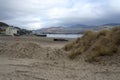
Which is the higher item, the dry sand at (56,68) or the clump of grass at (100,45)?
the clump of grass at (100,45)

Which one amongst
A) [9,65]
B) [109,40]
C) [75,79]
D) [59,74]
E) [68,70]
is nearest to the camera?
[75,79]

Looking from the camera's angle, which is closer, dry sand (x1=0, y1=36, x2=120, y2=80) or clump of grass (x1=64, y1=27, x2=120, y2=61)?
dry sand (x1=0, y1=36, x2=120, y2=80)

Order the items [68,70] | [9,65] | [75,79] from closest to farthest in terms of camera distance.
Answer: [75,79], [68,70], [9,65]

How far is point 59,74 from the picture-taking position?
10.3 metres

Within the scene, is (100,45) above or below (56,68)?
above

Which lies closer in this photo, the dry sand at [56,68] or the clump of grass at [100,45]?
the dry sand at [56,68]

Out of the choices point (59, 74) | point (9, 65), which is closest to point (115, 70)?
point (59, 74)

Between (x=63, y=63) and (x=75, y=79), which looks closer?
(x=75, y=79)

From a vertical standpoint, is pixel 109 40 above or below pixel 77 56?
above

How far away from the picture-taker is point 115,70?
10922mm

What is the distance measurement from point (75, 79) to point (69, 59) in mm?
5070

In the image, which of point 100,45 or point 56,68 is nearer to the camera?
point 56,68

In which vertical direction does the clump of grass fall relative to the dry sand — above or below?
above

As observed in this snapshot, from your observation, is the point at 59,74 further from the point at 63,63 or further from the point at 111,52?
the point at 111,52
